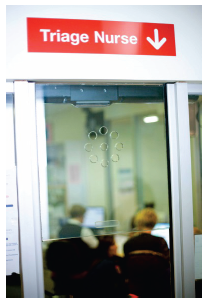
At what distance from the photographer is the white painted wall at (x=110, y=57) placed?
4.99ft

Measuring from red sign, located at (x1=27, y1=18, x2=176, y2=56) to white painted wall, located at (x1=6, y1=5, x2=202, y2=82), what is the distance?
1.2 inches

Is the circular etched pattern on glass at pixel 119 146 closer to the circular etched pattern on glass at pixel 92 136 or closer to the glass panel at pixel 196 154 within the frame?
the circular etched pattern on glass at pixel 92 136

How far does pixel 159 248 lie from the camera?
6.89 ft

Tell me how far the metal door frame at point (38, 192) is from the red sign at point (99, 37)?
0.79 ft

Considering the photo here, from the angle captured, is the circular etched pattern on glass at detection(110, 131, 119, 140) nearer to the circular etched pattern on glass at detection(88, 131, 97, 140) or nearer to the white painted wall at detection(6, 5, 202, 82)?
the circular etched pattern on glass at detection(88, 131, 97, 140)

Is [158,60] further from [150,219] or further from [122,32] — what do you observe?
[150,219]

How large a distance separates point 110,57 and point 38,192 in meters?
0.86

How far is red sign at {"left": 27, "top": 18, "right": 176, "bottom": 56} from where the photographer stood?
155 cm

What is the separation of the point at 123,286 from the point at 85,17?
1.96m

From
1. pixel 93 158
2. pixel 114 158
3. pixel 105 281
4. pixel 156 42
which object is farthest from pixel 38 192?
pixel 156 42

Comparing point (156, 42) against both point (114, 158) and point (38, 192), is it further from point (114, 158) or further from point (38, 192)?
point (38, 192)

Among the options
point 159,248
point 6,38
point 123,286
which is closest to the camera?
point 6,38

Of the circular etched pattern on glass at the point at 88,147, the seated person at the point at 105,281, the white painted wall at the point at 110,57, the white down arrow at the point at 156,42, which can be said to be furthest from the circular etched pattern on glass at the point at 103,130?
the seated person at the point at 105,281

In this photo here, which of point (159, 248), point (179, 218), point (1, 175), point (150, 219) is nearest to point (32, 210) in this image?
point (1, 175)
